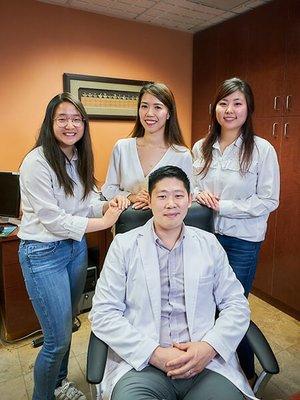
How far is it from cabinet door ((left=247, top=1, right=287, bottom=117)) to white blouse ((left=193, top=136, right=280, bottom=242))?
120cm

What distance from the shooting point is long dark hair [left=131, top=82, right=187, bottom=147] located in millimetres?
1600

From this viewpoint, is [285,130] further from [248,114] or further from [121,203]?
[121,203]

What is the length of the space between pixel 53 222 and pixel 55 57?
75.5 inches

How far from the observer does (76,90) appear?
2889 mm

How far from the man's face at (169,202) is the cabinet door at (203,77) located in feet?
6.97

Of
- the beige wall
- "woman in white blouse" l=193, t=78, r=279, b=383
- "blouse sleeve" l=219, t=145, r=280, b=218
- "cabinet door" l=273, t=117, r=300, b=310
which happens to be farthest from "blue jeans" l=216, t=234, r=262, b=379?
the beige wall

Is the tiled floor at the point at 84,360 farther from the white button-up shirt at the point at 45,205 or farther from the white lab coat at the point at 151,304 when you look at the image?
the white button-up shirt at the point at 45,205

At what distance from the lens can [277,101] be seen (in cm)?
264

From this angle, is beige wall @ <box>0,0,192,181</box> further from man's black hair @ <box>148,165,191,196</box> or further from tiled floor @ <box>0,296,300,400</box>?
man's black hair @ <box>148,165,191,196</box>

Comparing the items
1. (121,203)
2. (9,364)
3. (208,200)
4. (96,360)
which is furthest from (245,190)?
(9,364)

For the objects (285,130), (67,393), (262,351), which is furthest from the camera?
(285,130)

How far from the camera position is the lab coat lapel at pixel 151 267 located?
130 centimetres

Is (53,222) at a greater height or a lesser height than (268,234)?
greater

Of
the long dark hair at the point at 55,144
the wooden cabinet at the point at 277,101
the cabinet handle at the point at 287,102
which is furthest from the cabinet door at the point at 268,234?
the long dark hair at the point at 55,144
